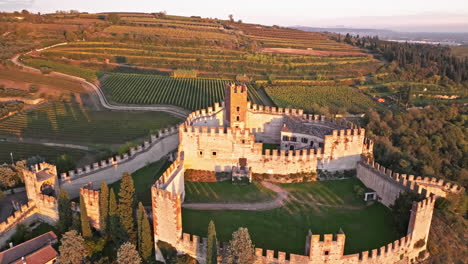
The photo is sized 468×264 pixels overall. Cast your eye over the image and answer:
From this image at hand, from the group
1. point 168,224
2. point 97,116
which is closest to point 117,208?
point 168,224

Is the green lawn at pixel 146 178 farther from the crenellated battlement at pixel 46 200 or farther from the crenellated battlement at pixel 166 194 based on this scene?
the crenellated battlement at pixel 166 194

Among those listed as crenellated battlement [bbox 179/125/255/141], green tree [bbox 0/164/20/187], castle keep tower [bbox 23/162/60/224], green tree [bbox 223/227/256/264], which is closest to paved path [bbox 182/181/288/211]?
crenellated battlement [bbox 179/125/255/141]

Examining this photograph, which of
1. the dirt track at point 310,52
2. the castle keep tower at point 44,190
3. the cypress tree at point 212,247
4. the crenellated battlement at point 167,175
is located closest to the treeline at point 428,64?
the dirt track at point 310,52

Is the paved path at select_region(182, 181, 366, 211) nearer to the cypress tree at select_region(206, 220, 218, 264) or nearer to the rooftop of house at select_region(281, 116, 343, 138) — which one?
the cypress tree at select_region(206, 220, 218, 264)

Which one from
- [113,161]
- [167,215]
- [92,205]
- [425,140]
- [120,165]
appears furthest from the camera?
A: [425,140]

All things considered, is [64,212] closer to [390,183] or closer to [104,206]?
[104,206]

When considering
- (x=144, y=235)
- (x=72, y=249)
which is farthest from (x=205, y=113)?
(x=72, y=249)
